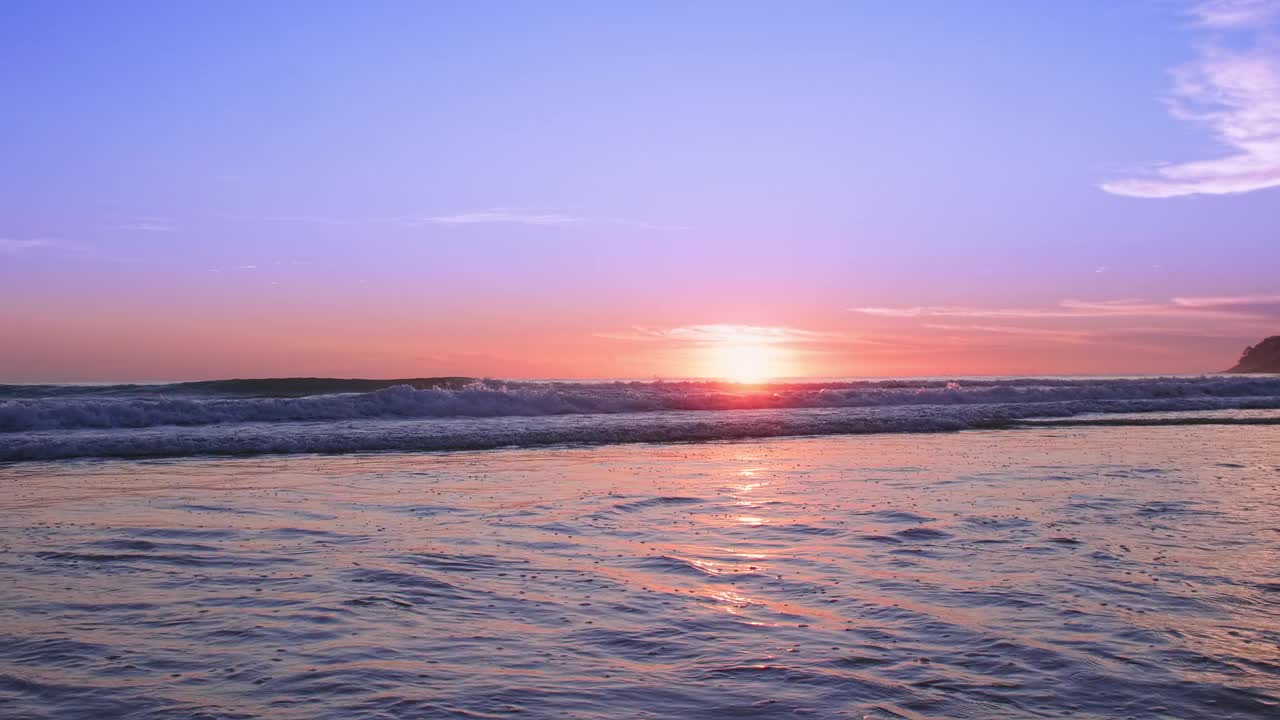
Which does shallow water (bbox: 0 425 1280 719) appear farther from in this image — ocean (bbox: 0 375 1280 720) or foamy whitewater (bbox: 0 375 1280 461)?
foamy whitewater (bbox: 0 375 1280 461)

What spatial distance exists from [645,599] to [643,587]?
1.15 feet

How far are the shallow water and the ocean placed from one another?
3 cm

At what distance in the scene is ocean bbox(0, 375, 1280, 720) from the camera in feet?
15.0

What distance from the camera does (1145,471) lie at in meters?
13.4

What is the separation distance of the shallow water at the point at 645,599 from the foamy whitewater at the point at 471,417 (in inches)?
258

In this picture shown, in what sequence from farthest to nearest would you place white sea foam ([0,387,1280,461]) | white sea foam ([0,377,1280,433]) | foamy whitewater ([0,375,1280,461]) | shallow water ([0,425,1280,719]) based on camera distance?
white sea foam ([0,377,1280,433]), foamy whitewater ([0,375,1280,461]), white sea foam ([0,387,1280,461]), shallow water ([0,425,1280,719])

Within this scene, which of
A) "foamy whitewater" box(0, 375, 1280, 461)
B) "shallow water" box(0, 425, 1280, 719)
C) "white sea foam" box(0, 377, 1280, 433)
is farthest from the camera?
"white sea foam" box(0, 377, 1280, 433)

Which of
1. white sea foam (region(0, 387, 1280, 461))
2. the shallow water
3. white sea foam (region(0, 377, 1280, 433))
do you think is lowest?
the shallow water

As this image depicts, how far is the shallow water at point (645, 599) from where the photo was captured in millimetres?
4547

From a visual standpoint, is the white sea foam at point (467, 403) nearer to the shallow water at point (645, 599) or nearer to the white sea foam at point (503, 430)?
the white sea foam at point (503, 430)

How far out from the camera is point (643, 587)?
6.69m

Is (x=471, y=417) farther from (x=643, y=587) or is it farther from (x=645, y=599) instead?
(x=645, y=599)

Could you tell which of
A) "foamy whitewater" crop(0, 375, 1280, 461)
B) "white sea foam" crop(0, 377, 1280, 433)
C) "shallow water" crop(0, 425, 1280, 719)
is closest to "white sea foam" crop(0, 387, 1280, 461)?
"foamy whitewater" crop(0, 375, 1280, 461)

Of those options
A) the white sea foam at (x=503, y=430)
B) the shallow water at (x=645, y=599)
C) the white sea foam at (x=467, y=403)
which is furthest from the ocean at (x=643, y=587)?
the white sea foam at (x=467, y=403)
